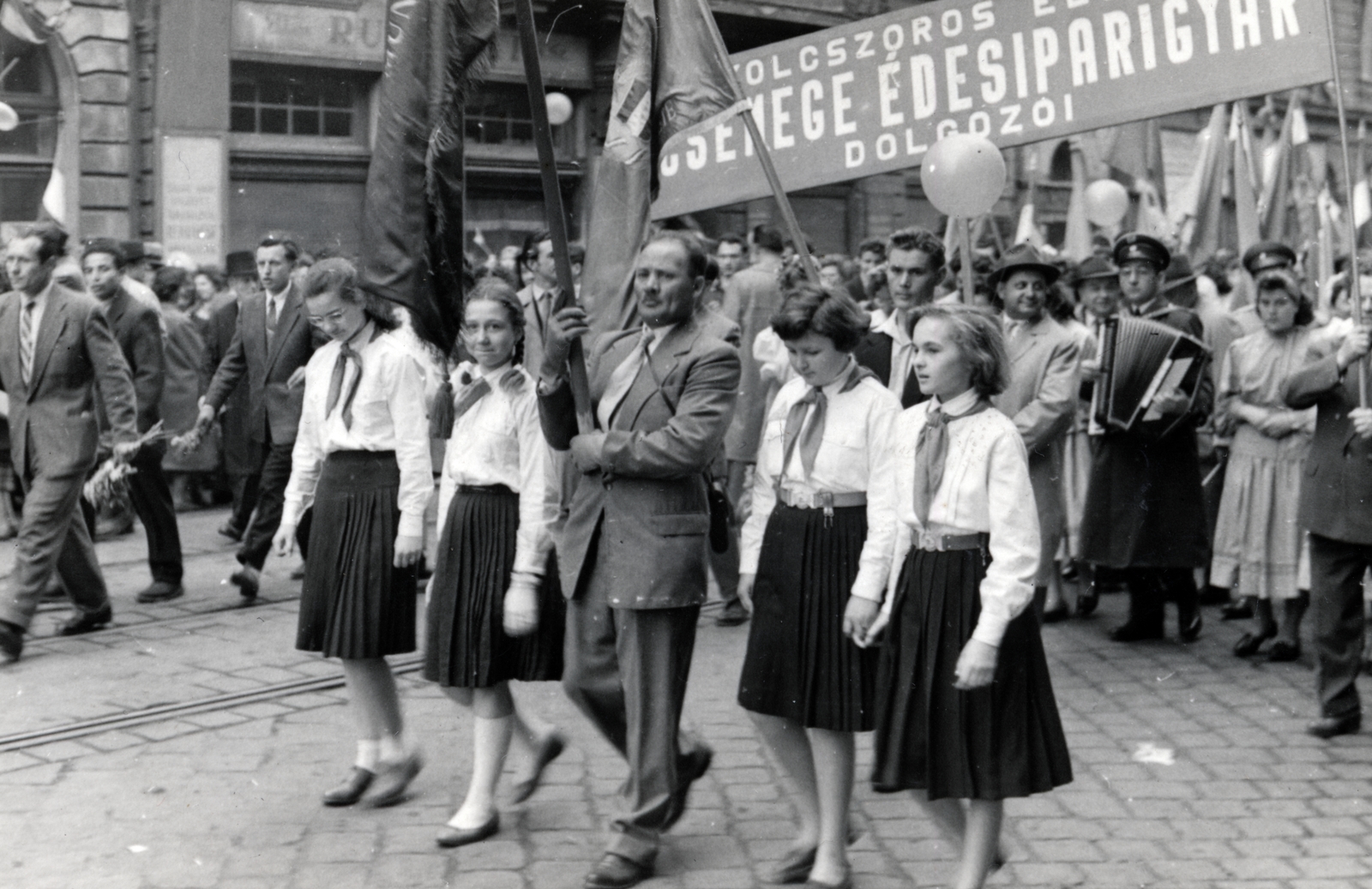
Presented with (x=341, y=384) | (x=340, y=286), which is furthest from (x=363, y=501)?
(x=340, y=286)

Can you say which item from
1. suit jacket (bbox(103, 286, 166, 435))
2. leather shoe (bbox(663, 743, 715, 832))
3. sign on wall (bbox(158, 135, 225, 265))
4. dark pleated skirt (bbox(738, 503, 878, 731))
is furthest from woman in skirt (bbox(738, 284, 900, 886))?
sign on wall (bbox(158, 135, 225, 265))

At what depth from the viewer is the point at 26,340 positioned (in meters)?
7.99

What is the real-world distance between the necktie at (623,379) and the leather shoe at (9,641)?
3.95m

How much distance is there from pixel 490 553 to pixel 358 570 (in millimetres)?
530

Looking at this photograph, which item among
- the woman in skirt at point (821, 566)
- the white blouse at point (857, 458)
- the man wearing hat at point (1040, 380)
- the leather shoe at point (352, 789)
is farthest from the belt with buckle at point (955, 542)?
the man wearing hat at point (1040, 380)

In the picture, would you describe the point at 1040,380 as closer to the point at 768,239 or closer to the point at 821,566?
the point at 821,566

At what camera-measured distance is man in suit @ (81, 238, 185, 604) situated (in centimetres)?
895

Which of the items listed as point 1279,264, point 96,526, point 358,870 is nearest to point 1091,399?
point 1279,264

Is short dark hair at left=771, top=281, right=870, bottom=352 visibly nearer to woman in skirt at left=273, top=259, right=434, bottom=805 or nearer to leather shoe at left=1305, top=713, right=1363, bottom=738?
woman in skirt at left=273, top=259, right=434, bottom=805

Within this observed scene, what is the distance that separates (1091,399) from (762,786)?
134 inches

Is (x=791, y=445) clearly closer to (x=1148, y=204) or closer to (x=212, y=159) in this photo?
(x=1148, y=204)

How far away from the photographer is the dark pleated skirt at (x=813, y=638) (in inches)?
185

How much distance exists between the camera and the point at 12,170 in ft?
49.0

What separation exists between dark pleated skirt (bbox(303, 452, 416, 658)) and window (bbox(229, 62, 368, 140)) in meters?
11.3
